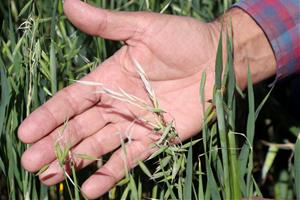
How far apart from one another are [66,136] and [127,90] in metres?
0.17

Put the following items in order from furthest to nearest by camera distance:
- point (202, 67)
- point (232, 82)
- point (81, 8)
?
point (202, 67) < point (81, 8) < point (232, 82)

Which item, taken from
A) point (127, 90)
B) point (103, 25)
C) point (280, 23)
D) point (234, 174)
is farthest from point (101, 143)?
point (280, 23)

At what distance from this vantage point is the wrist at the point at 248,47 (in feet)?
4.66

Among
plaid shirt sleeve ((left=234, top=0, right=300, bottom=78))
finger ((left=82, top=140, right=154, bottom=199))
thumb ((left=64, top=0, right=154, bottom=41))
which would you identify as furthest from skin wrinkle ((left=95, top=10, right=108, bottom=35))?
plaid shirt sleeve ((left=234, top=0, right=300, bottom=78))

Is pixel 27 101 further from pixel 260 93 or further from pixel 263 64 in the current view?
pixel 260 93

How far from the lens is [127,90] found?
1369 millimetres

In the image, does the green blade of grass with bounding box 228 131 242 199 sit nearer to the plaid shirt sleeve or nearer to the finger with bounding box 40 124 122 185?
the finger with bounding box 40 124 122 185

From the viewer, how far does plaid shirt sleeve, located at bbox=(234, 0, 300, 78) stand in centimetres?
147

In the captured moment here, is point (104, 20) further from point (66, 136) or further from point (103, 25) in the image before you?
point (66, 136)

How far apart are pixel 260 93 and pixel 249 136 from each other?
1.96ft

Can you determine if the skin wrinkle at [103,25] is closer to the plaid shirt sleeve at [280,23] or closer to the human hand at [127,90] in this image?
the human hand at [127,90]

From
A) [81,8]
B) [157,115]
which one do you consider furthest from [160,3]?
[157,115]

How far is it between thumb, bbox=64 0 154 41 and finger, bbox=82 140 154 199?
0.22 m

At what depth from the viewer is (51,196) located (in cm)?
147
